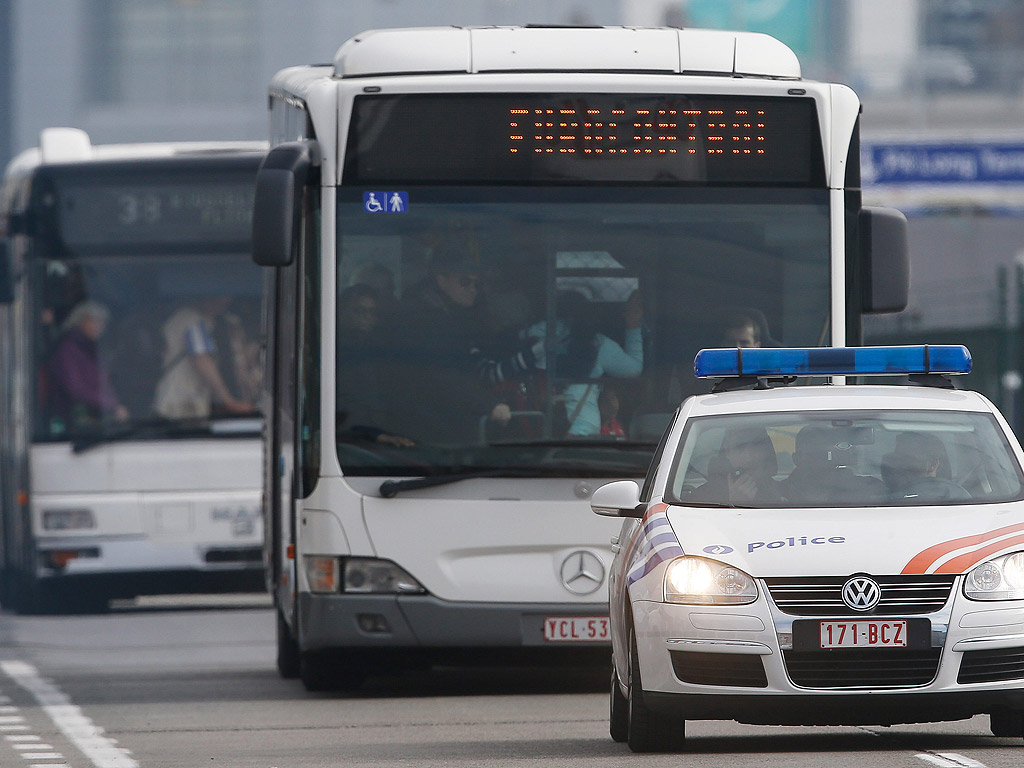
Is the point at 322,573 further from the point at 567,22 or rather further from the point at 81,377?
the point at 567,22

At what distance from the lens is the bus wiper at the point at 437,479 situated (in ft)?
40.1

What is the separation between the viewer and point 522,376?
12344 millimetres

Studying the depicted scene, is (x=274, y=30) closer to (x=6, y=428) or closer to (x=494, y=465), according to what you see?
(x=6, y=428)

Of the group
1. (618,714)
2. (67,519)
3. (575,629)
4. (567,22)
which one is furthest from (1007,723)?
(567,22)

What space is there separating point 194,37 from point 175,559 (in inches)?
1993

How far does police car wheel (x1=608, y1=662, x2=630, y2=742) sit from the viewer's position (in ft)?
33.7

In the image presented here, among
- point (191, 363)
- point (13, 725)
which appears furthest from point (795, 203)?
point (191, 363)

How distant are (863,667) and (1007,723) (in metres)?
0.94

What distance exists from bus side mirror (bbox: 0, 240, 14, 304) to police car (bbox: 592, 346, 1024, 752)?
407 inches

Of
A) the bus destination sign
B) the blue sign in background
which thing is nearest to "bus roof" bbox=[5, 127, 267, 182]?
the bus destination sign

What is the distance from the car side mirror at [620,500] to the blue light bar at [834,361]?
697 mm

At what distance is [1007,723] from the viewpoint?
9.68 m

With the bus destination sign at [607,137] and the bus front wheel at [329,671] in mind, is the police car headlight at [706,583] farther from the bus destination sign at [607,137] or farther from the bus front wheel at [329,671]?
the bus front wheel at [329,671]

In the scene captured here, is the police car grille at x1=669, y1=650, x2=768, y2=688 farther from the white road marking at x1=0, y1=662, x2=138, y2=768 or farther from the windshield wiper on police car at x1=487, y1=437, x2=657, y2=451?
the windshield wiper on police car at x1=487, y1=437, x2=657, y2=451
